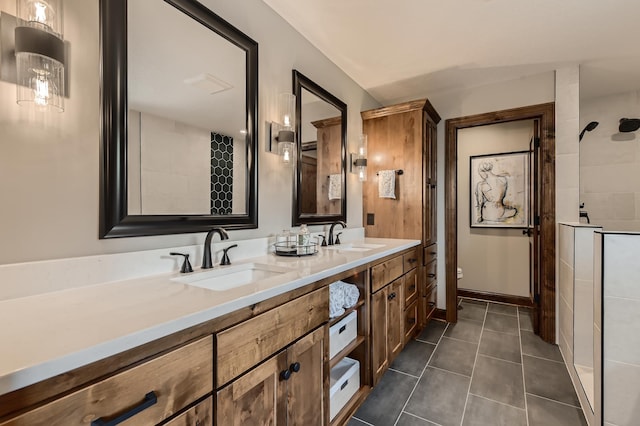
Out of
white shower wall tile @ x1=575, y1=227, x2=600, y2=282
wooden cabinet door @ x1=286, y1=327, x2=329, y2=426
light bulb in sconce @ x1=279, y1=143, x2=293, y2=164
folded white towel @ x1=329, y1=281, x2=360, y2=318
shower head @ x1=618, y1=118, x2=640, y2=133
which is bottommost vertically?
wooden cabinet door @ x1=286, y1=327, x2=329, y2=426

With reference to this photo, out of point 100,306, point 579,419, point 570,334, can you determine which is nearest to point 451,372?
point 579,419

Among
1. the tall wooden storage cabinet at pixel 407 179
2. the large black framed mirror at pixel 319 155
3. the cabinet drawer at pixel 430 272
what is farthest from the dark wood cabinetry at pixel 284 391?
the cabinet drawer at pixel 430 272

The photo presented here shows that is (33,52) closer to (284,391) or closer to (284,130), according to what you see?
(284,130)

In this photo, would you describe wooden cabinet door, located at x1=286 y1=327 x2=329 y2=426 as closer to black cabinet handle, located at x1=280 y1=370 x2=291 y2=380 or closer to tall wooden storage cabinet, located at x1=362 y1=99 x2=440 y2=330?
black cabinet handle, located at x1=280 y1=370 x2=291 y2=380

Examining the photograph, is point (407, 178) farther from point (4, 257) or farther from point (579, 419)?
point (4, 257)

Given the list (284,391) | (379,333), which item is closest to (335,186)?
(379,333)

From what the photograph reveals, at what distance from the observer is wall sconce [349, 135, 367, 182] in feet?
8.94

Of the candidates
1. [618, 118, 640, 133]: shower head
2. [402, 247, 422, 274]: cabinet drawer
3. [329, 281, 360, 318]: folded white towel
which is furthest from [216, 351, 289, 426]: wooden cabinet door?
[618, 118, 640, 133]: shower head

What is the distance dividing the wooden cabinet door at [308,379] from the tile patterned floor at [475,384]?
0.53 meters

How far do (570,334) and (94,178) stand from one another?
307cm

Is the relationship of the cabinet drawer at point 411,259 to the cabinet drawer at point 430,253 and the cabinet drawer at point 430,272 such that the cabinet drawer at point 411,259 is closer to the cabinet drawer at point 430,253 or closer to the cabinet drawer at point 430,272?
the cabinet drawer at point 430,253

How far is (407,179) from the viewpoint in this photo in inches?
108

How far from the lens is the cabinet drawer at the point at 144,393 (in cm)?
53

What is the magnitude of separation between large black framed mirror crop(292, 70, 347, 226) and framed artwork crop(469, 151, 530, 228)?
2.14 metres
